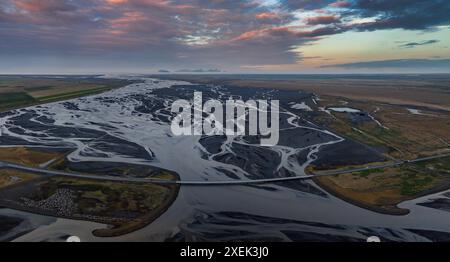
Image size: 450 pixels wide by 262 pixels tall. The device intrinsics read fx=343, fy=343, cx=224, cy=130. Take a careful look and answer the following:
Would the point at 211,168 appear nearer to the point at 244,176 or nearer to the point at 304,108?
the point at 244,176

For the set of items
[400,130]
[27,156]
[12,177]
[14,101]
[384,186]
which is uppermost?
[14,101]

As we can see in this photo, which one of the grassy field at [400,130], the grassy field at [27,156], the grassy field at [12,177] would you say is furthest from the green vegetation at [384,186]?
the grassy field at [27,156]

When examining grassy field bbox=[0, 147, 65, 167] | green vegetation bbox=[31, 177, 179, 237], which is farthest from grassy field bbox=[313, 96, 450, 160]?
grassy field bbox=[0, 147, 65, 167]

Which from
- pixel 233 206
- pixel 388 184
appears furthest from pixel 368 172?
pixel 233 206

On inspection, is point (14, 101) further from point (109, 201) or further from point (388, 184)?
point (388, 184)

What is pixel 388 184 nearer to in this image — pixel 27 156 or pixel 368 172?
pixel 368 172

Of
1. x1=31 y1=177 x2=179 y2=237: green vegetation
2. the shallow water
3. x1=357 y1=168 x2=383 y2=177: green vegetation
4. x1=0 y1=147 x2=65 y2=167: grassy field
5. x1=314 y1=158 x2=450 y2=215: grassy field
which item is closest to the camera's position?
the shallow water

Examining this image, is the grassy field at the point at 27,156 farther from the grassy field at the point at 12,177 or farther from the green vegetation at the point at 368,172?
the green vegetation at the point at 368,172

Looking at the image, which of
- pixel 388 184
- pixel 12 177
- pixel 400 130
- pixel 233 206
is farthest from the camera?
pixel 400 130

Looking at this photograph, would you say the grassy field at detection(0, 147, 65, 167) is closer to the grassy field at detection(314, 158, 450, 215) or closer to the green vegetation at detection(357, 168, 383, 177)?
the grassy field at detection(314, 158, 450, 215)

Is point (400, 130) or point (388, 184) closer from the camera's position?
point (388, 184)

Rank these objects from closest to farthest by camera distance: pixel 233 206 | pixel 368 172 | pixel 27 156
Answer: pixel 233 206 < pixel 368 172 < pixel 27 156

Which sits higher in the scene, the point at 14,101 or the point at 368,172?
the point at 14,101
